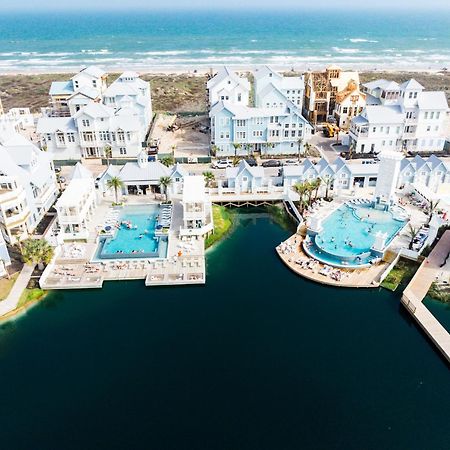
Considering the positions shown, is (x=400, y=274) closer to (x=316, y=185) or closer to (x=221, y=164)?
(x=316, y=185)

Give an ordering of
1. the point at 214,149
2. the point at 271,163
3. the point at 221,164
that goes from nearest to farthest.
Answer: the point at 271,163 → the point at 221,164 → the point at 214,149

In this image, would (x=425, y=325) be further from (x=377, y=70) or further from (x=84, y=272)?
(x=377, y=70)

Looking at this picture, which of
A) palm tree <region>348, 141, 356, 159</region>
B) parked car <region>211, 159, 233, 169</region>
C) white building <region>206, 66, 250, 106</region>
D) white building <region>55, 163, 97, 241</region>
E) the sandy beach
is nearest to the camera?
white building <region>55, 163, 97, 241</region>

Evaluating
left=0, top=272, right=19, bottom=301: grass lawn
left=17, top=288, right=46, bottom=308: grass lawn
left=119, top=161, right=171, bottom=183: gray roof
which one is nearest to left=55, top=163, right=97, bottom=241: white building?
left=119, top=161, right=171, bottom=183: gray roof

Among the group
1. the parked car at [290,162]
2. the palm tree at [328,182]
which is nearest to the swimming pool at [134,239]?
the palm tree at [328,182]

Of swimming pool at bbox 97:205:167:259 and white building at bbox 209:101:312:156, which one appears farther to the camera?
white building at bbox 209:101:312:156

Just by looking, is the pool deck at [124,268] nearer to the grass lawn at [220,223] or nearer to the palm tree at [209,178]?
the grass lawn at [220,223]

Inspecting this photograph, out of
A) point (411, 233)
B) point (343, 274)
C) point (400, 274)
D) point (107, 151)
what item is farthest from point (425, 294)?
A: point (107, 151)

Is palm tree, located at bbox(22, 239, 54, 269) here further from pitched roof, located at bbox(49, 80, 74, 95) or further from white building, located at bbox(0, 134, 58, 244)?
pitched roof, located at bbox(49, 80, 74, 95)
